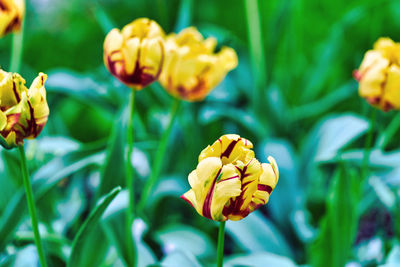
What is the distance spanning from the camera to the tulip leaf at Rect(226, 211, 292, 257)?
0.97m

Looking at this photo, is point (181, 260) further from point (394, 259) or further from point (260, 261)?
point (394, 259)

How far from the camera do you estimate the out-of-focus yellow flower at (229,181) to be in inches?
18.2

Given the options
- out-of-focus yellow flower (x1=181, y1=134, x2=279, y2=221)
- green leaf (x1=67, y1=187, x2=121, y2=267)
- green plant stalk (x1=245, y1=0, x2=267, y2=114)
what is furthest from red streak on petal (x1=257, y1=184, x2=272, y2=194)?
green plant stalk (x1=245, y1=0, x2=267, y2=114)

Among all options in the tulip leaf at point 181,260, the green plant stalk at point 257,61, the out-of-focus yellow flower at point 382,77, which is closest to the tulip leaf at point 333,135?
the green plant stalk at point 257,61

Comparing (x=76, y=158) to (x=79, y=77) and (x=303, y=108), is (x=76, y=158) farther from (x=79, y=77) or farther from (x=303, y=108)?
(x=303, y=108)

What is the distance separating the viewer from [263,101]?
133cm

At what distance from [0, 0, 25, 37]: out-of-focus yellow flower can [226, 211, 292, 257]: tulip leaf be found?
55cm

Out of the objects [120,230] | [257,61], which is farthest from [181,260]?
[257,61]

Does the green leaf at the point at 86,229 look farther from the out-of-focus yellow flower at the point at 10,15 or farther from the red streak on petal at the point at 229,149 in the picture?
the out-of-focus yellow flower at the point at 10,15

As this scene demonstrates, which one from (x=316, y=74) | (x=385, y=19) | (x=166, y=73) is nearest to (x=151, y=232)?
Answer: (x=166, y=73)

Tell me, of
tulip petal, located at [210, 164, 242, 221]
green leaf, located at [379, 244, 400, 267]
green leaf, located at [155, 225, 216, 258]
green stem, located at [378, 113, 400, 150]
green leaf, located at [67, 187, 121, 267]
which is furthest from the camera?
green stem, located at [378, 113, 400, 150]

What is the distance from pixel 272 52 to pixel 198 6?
33.8 inches

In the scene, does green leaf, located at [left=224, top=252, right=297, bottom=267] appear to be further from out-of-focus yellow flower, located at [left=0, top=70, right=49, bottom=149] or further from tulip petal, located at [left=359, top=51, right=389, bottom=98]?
out-of-focus yellow flower, located at [left=0, top=70, right=49, bottom=149]

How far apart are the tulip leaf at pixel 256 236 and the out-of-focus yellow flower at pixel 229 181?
1.59 feet
